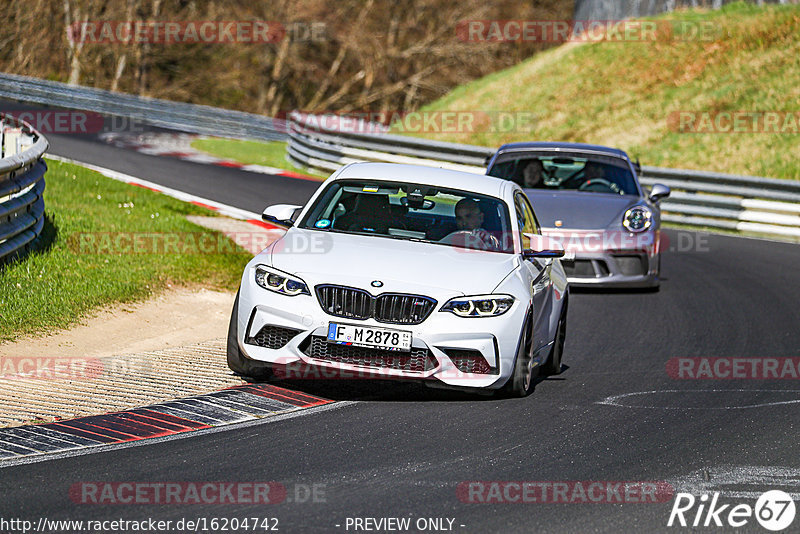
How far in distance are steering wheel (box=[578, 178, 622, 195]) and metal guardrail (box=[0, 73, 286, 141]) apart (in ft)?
68.6

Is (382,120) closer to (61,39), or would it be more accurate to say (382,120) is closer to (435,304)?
(61,39)

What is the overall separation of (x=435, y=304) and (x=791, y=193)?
598 inches

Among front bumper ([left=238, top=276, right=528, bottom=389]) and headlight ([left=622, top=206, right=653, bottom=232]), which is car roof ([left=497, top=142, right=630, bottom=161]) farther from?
front bumper ([left=238, top=276, right=528, bottom=389])

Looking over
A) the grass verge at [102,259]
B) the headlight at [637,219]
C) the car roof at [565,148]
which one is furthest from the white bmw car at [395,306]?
the car roof at [565,148]

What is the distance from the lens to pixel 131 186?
18953 millimetres

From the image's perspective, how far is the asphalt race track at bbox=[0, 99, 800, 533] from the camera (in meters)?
5.37

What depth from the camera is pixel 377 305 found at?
24.3 feet

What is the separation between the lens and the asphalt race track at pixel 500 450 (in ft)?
17.6

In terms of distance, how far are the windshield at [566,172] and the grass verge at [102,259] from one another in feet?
10.5

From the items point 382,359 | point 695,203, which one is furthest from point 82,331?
A: point 695,203

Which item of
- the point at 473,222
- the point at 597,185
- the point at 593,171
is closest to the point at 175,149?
the point at 593,171

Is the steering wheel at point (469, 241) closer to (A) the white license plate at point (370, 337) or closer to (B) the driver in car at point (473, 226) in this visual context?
(B) the driver in car at point (473, 226)

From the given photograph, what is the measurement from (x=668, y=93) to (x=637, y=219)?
21463 millimetres

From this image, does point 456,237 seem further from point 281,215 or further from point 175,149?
point 175,149
